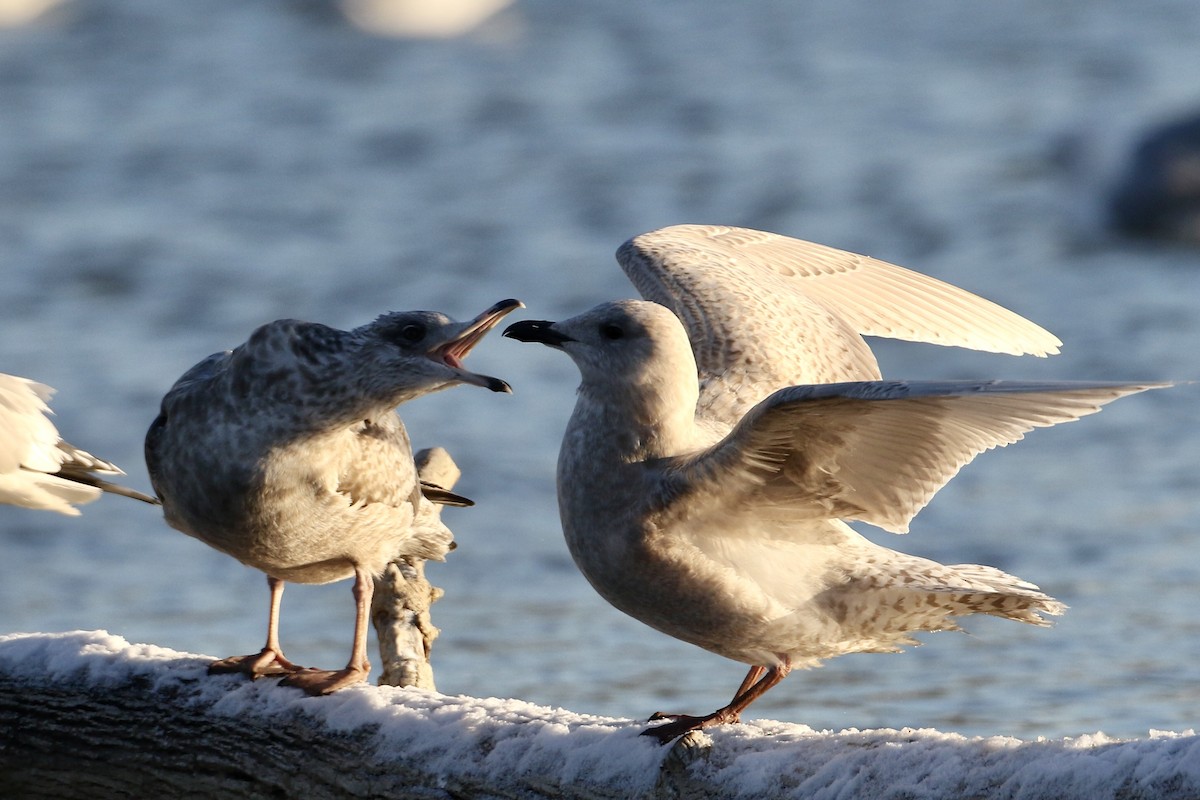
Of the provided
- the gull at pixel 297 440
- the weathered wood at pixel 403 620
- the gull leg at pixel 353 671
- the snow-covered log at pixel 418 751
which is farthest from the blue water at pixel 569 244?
the snow-covered log at pixel 418 751

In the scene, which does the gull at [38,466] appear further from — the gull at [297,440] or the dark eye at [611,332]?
the dark eye at [611,332]

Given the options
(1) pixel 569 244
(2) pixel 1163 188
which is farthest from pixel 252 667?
(2) pixel 1163 188

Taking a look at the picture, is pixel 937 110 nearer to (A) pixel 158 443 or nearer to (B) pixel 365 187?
(B) pixel 365 187

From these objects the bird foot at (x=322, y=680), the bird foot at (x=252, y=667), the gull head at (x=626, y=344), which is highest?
the gull head at (x=626, y=344)

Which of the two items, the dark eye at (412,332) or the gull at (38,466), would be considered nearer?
the dark eye at (412,332)

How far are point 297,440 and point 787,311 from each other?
149 centimetres

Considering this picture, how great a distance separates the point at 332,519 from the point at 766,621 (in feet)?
3.10

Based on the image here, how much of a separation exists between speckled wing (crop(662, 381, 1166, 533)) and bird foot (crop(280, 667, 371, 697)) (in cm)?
78

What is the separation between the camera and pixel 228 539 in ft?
12.8

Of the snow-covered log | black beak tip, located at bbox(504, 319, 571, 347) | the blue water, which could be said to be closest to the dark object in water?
the blue water

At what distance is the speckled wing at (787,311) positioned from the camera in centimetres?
460

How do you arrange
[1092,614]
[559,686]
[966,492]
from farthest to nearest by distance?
[966,492]
[1092,614]
[559,686]

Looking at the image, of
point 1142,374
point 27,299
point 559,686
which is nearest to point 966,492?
point 1142,374

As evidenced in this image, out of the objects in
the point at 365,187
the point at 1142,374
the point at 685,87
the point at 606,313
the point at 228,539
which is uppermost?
the point at 685,87
